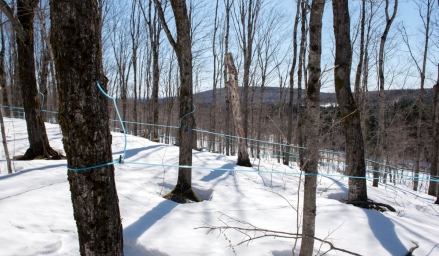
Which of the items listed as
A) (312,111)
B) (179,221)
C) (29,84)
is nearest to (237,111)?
(179,221)

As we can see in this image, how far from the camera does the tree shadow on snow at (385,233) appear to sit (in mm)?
2816

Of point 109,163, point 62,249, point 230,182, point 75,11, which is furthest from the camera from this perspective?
point 230,182

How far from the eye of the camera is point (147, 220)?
3.11 metres

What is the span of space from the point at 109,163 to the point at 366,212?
11.7 feet

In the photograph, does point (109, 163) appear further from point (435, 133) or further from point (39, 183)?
point (435, 133)

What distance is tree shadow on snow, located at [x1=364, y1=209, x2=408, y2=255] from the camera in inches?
111

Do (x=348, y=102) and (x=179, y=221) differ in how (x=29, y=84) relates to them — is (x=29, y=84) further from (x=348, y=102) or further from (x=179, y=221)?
(x=348, y=102)

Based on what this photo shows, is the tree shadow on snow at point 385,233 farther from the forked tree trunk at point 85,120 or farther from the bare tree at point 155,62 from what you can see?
the bare tree at point 155,62

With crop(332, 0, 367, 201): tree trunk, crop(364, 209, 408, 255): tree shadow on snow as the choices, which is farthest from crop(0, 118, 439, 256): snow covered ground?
crop(332, 0, 367, 201): tree trunk

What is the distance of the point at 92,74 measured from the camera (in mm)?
1582

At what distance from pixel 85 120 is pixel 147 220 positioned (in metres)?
1.90

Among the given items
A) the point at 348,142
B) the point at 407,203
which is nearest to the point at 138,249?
the point at 348,142

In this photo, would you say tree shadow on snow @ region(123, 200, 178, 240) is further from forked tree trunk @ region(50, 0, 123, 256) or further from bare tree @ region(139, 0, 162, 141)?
bare tree @ region(139, 0, 162, 141)

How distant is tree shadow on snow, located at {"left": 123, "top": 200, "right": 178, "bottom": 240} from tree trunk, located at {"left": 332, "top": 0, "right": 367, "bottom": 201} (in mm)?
3138
